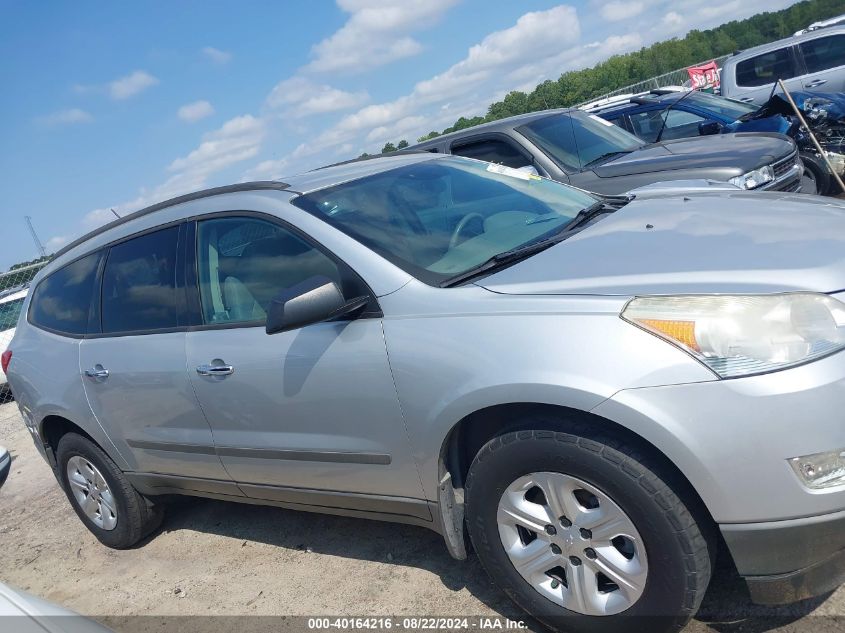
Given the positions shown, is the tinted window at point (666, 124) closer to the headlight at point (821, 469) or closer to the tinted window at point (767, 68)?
the tinted window at point (767, 68)

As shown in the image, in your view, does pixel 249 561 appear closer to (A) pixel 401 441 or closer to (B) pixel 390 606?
(B) pixel 390 606

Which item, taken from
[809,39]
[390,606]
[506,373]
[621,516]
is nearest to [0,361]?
[390,606]

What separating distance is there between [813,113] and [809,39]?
5.28 meters

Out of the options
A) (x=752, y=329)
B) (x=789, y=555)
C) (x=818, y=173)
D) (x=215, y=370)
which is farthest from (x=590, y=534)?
(x=818, y=173)

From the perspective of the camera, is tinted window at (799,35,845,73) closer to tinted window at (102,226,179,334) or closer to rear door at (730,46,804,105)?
rear door at (730,46,804,105)

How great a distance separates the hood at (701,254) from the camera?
2.21 metres

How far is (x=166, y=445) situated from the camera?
360 cm

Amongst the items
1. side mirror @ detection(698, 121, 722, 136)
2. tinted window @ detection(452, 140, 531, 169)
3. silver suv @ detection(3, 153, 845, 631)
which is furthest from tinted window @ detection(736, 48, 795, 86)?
silver suv @ detection(3, 153, 845, 631)

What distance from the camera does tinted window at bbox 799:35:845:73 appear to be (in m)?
12.0

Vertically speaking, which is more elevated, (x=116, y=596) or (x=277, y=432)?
(x=277, y=432)

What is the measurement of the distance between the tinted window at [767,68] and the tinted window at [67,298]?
38.7 feet

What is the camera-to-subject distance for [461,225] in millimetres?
3156

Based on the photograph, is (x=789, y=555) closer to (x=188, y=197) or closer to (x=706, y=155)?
(x=188, y=197)

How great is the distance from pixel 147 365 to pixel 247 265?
0.77 metres
